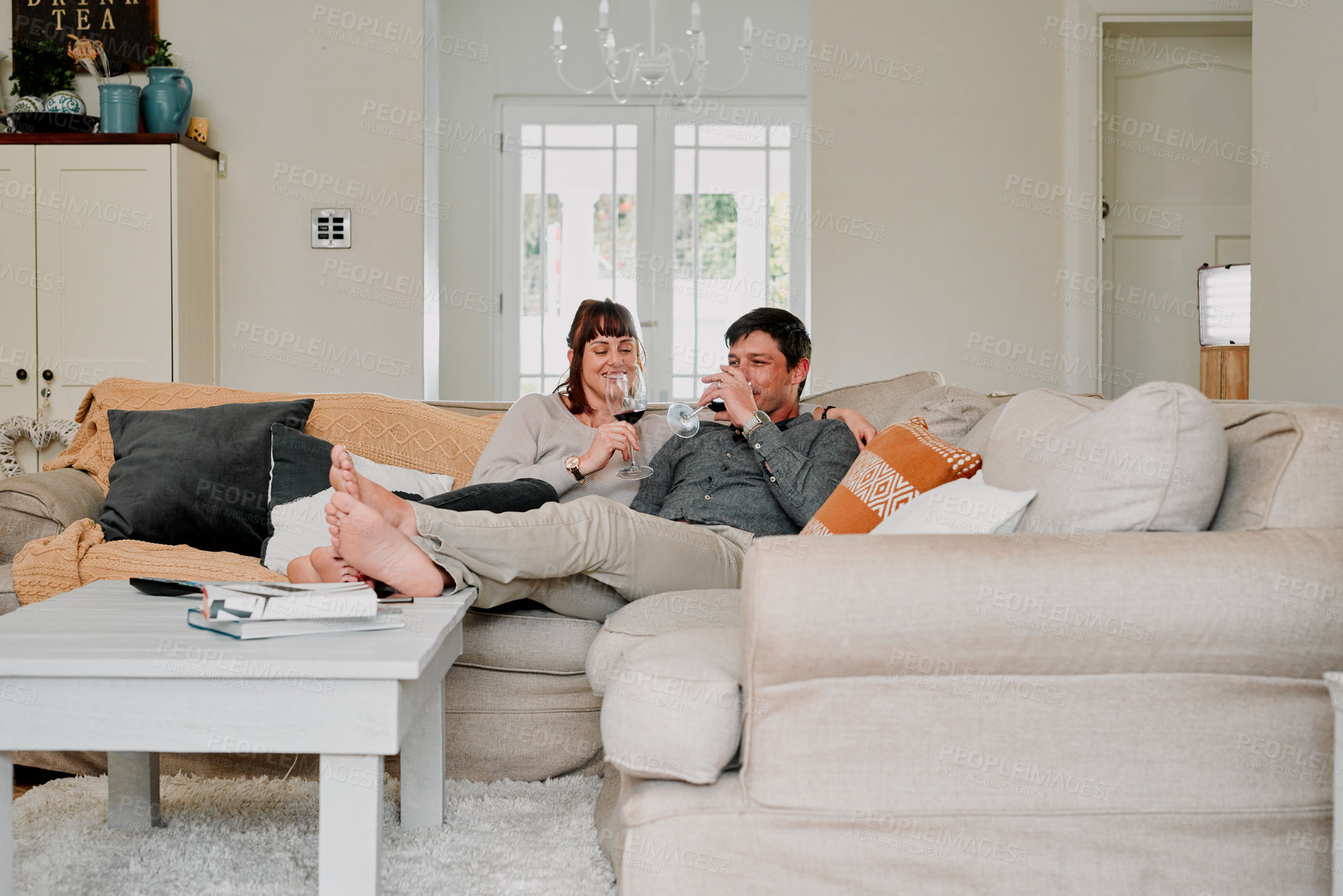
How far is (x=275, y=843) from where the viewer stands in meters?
1.69

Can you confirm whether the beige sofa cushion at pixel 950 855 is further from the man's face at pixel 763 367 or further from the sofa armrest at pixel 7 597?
the sofa armrest at pixel 7 597

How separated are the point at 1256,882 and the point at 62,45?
482cm

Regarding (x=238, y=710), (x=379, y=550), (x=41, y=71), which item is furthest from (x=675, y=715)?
(x=41, y=71)

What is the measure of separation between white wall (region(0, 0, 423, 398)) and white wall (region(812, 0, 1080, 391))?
1.69 m

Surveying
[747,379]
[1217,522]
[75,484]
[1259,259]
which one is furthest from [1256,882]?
[1259,259]

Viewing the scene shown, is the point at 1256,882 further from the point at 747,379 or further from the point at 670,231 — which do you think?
the point at 670,231

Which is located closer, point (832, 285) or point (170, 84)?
point (170, 84)

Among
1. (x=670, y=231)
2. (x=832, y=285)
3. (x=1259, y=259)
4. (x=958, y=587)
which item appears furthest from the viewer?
(x=670, y=231)

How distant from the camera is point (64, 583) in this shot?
2.13 meters

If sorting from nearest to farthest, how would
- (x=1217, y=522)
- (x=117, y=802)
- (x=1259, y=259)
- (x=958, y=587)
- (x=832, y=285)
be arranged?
1. (x=958, y=587)
2. (x=1217, y=522)
3. (x=117, y=802)
4. (x=1259, y=259)
5. (x=832, y=285)

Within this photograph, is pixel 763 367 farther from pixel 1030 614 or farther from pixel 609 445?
pixel 1030 614

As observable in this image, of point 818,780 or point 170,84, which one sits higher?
point 170,84

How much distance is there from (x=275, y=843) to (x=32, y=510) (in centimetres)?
108

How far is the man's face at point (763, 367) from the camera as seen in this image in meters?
2.46
